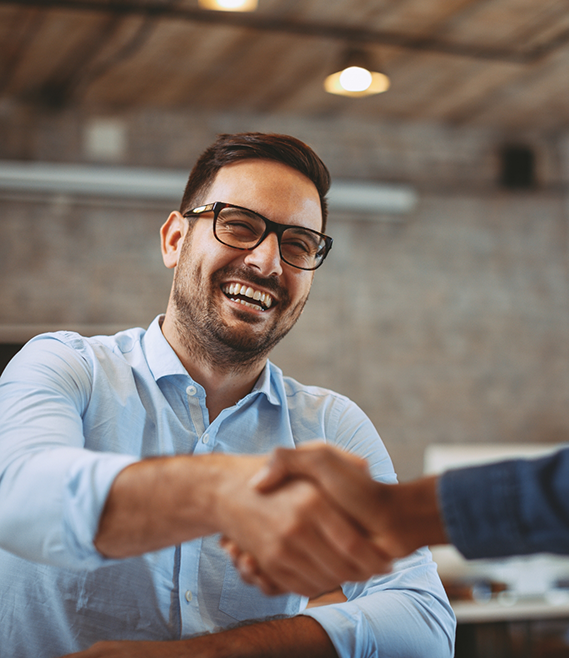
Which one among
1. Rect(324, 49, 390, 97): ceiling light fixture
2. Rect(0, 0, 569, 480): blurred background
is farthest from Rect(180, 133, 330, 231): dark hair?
Rect(324, 49, 390, 97): ceiling light fixture

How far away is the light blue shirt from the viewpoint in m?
1.16

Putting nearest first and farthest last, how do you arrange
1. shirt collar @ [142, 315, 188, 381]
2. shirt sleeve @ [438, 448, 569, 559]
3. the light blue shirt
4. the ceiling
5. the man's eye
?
shirt sleeve @ [438, 448, 569, 559] < the light blue shirt < shirt collar @ [142, 315, 188, 381] < the man's eye < the ceiling

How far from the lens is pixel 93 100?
197 inches

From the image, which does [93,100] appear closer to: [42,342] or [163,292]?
[163,292]

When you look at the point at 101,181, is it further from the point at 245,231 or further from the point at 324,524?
the point at 324,524

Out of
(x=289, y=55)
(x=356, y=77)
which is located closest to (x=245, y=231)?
(x=356, y=77)

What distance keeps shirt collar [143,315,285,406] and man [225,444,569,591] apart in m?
0.65

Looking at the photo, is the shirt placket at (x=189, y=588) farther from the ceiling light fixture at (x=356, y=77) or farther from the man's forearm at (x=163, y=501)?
the ceiling light fixture at (x=356, y=77)

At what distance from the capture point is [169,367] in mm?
1562

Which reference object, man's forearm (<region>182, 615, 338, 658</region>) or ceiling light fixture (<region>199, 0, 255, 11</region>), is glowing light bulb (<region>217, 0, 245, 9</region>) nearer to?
ceiling light fixture (<region>199, 0, 255, 11</region>)

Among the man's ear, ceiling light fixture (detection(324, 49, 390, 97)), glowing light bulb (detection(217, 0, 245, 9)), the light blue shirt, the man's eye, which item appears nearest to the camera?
the light blue shirt

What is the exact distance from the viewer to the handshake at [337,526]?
93 centimetres

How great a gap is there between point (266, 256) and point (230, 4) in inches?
90.2

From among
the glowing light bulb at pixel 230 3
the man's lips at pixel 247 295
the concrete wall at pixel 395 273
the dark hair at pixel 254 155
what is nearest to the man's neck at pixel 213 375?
the man's lips at pixel 247 295
